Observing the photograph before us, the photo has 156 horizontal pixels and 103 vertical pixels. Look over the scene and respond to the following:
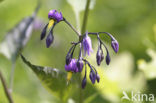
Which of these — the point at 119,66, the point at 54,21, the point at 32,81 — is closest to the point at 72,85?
the point at 54,21

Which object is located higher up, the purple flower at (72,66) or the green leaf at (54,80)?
the purple flower at (72,66)

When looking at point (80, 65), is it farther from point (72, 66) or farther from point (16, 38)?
point (16, 38)

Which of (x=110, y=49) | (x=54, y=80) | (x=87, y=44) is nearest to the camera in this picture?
(x=87, y=44)

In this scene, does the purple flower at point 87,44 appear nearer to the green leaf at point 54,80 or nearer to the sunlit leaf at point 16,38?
the green leaf at point 54,80

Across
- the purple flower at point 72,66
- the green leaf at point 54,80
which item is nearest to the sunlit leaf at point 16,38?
the green leaf at point 54,80

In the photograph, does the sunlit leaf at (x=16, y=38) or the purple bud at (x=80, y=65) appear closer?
the purple bud at (x=80, y=65)

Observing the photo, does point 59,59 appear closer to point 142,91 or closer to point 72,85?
point 142,91

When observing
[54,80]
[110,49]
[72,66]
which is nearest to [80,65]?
[72,66]
